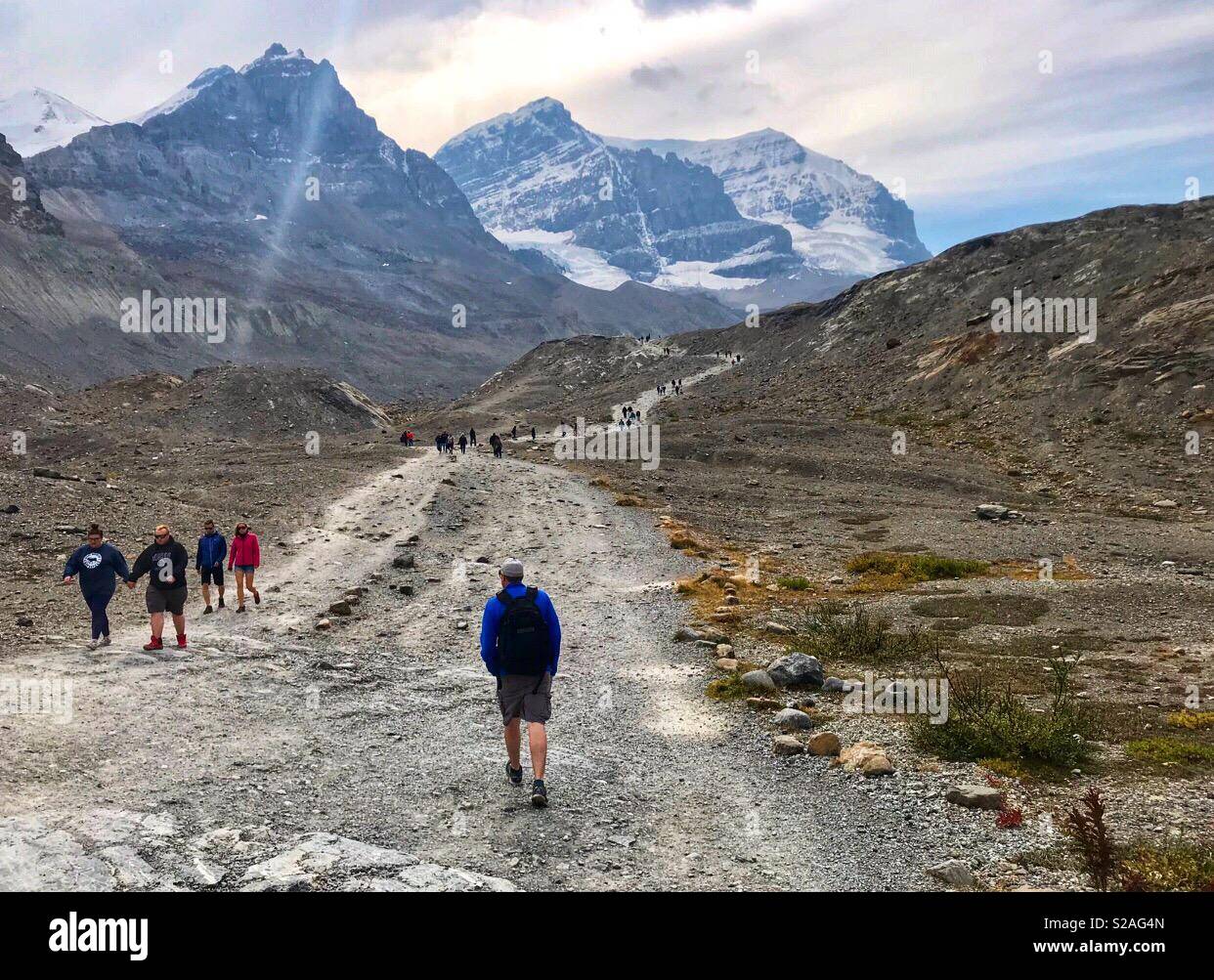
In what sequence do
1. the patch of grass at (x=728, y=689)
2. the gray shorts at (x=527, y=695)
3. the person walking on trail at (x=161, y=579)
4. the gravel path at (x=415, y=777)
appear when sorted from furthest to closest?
the person walking on trail at (x=161, y=579)
the patch of grass at (x=728, y=689)
the gray shorts at (x=527, y=695)
the gravel path at (x=415, y=777)

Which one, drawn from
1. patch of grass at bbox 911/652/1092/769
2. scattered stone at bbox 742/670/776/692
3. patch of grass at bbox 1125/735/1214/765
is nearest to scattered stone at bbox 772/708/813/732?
patch of grass at bbox 911/652/1092/769

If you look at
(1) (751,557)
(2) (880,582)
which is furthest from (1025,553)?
(1) (751,557)

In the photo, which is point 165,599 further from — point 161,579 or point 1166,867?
point 1166,867

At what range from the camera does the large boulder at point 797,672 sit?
13062 mm

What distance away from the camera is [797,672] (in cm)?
1308

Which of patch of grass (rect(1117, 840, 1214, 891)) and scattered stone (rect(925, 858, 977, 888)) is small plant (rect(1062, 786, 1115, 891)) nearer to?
patch of grass (rect(1117, 840, 1214, 891))

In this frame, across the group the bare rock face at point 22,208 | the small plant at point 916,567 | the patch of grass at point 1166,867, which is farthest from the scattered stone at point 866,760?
the bare rock face at point 22,208

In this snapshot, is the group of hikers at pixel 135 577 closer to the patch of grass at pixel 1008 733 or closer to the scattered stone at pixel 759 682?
the scattered stone at pixel 759 682

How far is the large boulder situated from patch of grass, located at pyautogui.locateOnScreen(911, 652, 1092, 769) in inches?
87.5

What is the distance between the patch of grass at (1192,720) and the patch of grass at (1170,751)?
0.61m

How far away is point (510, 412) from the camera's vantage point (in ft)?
286

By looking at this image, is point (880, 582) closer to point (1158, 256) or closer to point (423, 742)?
point (423, 742)

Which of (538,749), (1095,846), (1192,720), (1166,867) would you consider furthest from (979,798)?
(538,749)
